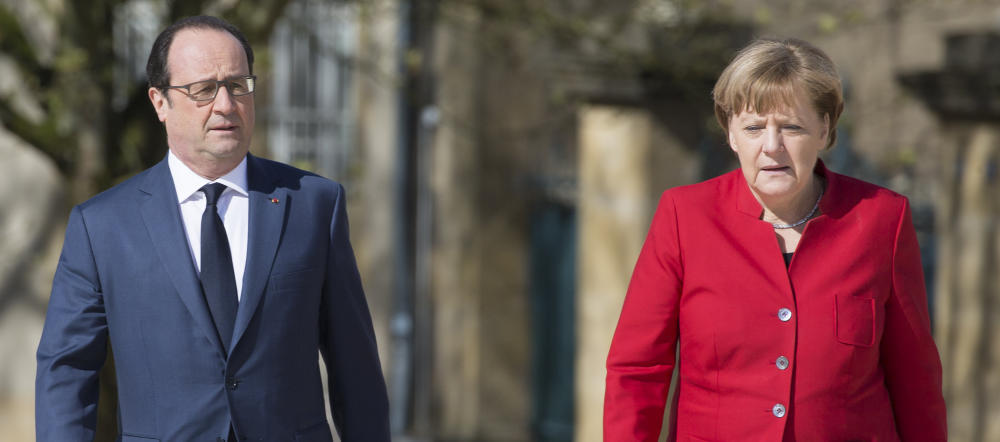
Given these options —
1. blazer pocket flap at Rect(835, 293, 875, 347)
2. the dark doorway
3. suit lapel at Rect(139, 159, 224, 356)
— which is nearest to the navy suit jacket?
suit lapel at Rect(139, 159, 224, 356)

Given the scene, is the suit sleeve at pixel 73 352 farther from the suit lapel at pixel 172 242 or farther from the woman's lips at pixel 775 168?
the woman's lips at pixel 775 168

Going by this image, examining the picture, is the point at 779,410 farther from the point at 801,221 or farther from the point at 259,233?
the point at 259,233

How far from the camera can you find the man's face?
9.80 ft

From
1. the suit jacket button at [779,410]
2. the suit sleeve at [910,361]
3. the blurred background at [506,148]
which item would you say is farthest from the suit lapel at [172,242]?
the blurred background at [506,148]

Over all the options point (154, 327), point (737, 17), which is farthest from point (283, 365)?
point (737, 17)

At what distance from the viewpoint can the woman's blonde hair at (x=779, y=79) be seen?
2.96m

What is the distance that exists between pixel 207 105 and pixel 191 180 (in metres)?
0.19

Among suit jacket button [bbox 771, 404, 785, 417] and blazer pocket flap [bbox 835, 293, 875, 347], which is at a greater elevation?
blazer pocket flap [bbox 835, 293, 875, 347]

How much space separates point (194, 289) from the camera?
295 cm

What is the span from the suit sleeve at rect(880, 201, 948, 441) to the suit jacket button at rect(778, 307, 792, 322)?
244 mm

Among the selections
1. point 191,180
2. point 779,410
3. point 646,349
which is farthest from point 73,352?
point 779,410

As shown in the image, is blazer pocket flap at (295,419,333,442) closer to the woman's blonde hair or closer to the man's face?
the man's face

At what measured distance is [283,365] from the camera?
3037 mm

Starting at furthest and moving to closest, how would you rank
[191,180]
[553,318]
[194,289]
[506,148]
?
[506,148], [553,318], [191,180], [194,289]
